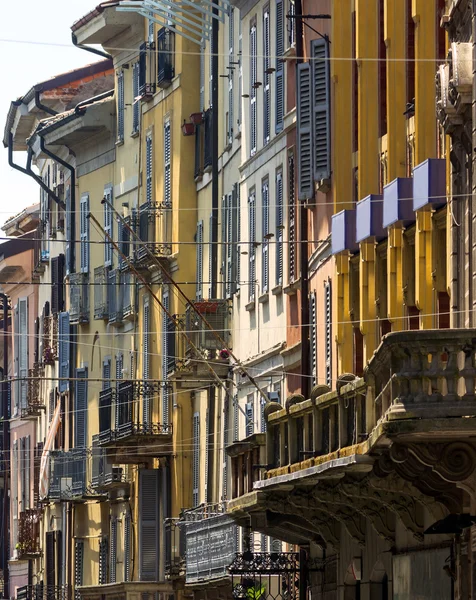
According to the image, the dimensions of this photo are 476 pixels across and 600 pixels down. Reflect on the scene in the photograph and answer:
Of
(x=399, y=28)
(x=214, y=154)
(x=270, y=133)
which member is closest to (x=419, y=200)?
(x=399, y=28)

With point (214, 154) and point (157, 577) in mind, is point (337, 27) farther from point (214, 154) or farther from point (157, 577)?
point (157, 577)

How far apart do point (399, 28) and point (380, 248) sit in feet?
11.0

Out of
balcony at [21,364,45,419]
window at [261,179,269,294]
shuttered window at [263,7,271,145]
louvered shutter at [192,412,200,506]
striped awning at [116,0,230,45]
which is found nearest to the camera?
shuttered window at [263,7,271,145]

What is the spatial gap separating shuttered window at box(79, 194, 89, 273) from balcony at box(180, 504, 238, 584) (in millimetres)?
18491

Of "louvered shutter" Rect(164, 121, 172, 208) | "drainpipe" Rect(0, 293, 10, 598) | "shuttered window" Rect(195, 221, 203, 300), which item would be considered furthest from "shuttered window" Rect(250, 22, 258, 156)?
"drainpipe" Rect(0, 293, 10, 598)

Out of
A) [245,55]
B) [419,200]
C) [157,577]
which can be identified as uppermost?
[245,55]

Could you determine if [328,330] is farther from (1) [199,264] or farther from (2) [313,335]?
(1) [199,264]

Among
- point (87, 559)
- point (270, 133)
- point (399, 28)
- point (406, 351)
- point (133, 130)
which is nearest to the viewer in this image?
point (406, 351)

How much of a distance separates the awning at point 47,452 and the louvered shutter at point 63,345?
118cm

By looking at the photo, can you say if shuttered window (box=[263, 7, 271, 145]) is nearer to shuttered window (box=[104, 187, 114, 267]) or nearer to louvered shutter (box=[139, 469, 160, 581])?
louvered shutter (box=[139, 469, 160, 581])

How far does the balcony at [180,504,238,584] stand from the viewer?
135ft

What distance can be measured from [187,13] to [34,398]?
26.7 metres

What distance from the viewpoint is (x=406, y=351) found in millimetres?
21297

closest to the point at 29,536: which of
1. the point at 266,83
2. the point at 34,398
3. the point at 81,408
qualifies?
the point at 34,398
